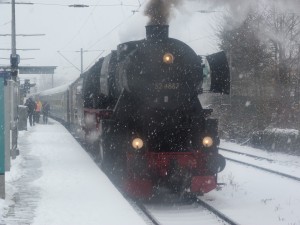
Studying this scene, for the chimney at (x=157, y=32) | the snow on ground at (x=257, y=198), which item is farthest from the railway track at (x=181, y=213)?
the chimney at (x=157, y=32)

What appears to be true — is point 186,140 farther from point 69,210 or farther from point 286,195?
point 69,210

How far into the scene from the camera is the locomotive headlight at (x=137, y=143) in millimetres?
9375

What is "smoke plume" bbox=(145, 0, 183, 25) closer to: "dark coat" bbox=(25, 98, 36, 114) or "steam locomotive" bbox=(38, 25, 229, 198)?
"steam locomotive" bbox=(38, 25, 229, 198)

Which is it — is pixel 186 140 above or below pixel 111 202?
above

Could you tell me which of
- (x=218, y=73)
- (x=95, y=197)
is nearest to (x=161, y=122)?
(x=218, y=73)

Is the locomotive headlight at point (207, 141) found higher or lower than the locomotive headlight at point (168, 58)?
lower

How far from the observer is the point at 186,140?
9.84m

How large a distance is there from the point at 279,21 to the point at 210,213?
1860cm

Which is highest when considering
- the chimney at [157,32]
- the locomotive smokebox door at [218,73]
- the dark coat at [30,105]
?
the chimney at [157,32]

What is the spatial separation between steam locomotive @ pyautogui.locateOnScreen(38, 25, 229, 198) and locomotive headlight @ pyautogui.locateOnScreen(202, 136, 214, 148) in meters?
0.02

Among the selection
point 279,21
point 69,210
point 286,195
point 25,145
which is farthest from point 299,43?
point 69,210

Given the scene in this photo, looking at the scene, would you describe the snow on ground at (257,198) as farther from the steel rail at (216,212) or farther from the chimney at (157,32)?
the chimney at (157,32)

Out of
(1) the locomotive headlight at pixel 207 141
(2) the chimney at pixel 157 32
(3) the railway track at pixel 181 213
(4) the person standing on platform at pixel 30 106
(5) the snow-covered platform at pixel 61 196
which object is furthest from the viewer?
(4) the person standing on platform at pixel 30 106

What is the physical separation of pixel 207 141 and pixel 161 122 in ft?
3.21
